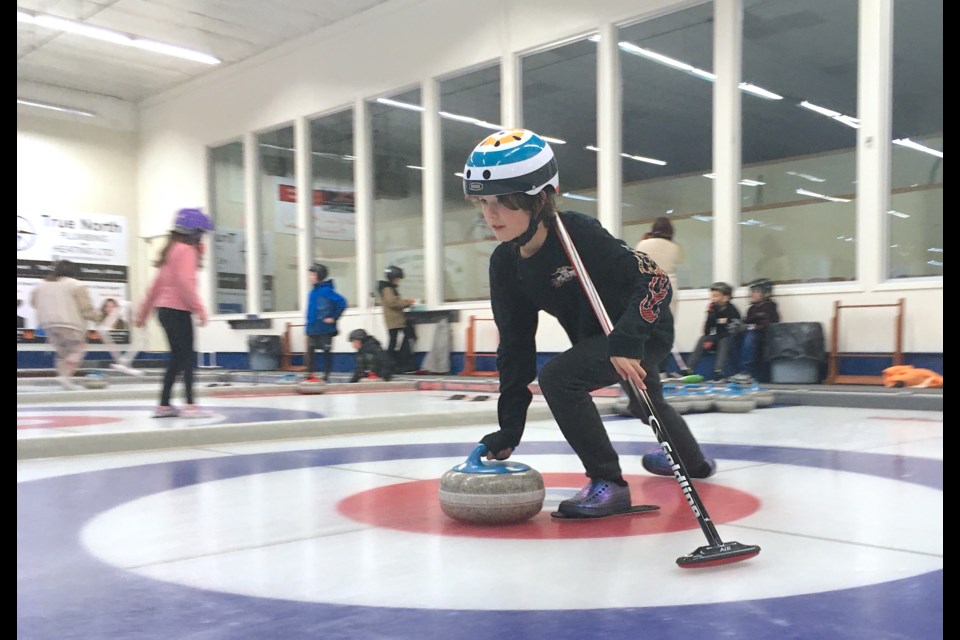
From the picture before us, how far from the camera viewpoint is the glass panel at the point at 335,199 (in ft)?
52.9

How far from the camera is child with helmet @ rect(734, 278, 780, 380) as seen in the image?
9898mm

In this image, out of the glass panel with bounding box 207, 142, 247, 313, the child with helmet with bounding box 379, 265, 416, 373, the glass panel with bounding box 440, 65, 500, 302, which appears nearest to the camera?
the child with helmet with bounding box 379, 265, 416, 373

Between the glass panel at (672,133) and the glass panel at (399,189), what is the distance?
3.97 m

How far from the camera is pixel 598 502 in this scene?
2.65 metres

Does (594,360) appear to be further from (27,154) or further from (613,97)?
(27,154)

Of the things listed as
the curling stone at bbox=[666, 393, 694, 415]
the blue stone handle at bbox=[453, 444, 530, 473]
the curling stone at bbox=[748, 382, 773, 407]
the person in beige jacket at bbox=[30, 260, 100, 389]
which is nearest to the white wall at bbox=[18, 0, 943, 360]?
the curling stone at bbox=[748, 382, 773, 407]

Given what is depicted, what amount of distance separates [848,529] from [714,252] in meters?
8.74

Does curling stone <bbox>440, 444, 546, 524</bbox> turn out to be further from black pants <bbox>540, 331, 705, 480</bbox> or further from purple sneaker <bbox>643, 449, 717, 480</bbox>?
purple sneaker <bbox>643, 449, 717, 480</bbox>

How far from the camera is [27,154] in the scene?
19.1 meters

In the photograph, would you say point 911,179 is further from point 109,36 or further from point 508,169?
point 109,36

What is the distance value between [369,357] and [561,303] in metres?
9.89

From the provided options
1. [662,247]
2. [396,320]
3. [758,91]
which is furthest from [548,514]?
[396,320]

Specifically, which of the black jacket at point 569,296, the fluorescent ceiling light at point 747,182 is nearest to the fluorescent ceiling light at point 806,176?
the fluorescent ceiling light at point 747,182

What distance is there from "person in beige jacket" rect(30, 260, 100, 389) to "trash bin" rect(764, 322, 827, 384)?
27.7ft
